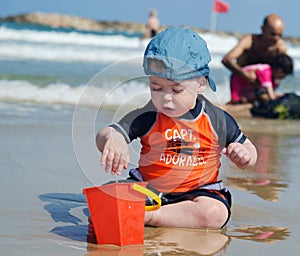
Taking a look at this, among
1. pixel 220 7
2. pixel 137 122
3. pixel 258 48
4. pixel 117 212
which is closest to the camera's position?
pixel 117 212

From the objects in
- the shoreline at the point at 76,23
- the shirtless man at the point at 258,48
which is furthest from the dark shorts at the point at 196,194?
the shoreline at the point at 76,23

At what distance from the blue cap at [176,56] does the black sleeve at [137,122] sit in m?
0.21

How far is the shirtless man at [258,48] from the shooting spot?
7.43m

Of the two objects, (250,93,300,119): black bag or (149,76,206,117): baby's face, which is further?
(250,93,300,119): black bag

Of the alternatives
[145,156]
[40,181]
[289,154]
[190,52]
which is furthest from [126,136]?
[289,154]

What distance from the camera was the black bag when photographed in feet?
24.2

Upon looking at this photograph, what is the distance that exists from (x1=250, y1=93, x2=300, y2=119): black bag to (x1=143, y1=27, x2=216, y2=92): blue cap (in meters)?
4.94

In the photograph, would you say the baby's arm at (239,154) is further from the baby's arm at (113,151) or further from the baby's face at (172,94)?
the baby's arm at (113,151)

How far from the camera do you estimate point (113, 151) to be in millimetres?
2293

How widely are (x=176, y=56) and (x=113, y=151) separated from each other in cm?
45

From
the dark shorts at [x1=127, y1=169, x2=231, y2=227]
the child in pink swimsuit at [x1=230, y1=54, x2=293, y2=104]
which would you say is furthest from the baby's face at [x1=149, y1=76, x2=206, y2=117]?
the child in pink swimsuit at [x1=230, y1=54, x2=293, y2=104]

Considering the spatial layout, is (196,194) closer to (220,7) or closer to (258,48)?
(258,48)

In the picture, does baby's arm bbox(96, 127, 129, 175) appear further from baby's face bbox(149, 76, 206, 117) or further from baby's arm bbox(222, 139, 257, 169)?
baby's arm bbox(222, 139, 257, 169)

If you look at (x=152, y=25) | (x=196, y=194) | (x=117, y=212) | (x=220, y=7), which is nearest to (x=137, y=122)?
(x=196, y=194)
